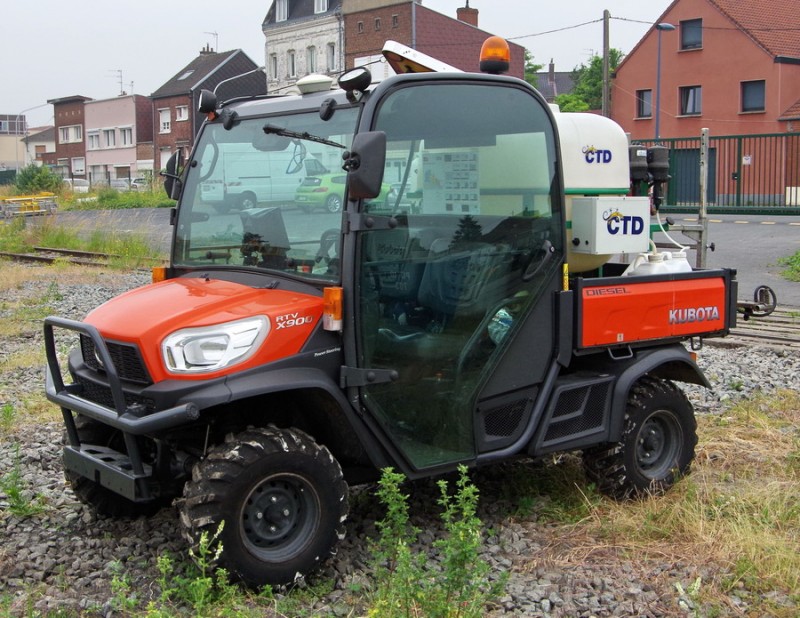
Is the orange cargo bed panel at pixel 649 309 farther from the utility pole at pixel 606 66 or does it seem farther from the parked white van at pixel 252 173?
the utility pole at pixel 606 66

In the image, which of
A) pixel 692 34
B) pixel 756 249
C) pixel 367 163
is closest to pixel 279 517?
pixel 367 163

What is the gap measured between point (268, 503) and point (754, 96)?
40.0 meters

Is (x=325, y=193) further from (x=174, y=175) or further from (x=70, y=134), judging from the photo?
(x=70, y=134)

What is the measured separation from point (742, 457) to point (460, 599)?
314 cm

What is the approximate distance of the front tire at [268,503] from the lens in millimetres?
4199

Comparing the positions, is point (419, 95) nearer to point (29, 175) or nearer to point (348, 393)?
point (348, 393)

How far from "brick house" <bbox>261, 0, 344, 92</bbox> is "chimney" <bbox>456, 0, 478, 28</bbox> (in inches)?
274

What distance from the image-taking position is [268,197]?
197 inches

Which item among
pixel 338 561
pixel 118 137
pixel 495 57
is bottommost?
pixel 338 561

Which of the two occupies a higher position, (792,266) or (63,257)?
(63,257)

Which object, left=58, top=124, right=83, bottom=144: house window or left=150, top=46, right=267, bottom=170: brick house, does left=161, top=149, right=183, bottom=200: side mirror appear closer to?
left=150, top=46, right=267, bottom=170: brick house

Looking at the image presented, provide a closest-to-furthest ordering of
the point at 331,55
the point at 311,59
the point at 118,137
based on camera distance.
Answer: the point at 331,55 → the point at 311,59 → the point at 118,137

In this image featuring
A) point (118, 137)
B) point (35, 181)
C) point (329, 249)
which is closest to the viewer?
point (329, 249)

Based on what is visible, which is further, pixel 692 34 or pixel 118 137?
pixel 118 137
